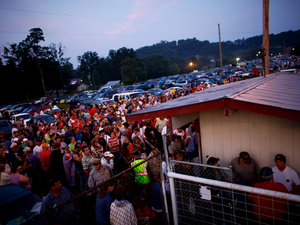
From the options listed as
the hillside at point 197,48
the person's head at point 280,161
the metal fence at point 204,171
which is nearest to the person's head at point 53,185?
the metal fence at point 204,171

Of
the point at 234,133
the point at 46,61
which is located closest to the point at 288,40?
the point at 46,61

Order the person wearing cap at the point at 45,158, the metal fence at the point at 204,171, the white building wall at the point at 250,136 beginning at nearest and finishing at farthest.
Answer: the white building wall at the point at 250,136 → the metal fence at the point at 204,171 → the person wearing cap at the point at 45,158

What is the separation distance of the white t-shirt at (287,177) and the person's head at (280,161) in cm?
9

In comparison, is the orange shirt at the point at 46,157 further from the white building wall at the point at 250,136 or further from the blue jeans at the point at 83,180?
the white building wall at the point at 250,136

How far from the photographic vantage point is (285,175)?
349 cm

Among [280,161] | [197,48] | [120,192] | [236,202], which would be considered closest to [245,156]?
[280,161]

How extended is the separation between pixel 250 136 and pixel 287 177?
0.98 metres

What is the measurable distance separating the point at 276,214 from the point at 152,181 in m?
2.62

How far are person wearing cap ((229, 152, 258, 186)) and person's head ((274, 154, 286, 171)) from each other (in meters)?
0.44

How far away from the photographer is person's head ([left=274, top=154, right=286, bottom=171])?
3398 mm

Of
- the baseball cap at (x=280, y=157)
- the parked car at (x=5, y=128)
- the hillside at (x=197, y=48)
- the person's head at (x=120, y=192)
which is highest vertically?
the hillside at (x=197, y=48)

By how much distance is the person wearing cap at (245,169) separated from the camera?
3.78 meters

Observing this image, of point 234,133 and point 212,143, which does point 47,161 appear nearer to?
point 212,143

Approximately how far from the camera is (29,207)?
4.00 metres
